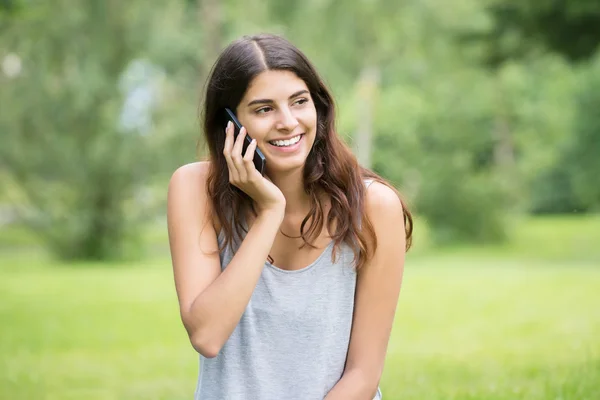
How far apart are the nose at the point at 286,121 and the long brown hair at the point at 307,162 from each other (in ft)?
0.40

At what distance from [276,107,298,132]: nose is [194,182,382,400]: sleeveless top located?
0.40 metres

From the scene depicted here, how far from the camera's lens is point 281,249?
8.21 feet

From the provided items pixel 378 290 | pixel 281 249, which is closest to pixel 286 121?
pixel 281 249

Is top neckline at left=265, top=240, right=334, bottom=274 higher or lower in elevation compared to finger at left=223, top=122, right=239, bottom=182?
lower

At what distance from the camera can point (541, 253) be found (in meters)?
20.7

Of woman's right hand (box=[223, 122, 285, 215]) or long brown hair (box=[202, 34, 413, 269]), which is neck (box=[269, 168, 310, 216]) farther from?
woman's right hand (box=[223, 122, 285, 215])

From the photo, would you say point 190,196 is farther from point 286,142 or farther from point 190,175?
point 286,142

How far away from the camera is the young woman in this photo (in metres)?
2.32

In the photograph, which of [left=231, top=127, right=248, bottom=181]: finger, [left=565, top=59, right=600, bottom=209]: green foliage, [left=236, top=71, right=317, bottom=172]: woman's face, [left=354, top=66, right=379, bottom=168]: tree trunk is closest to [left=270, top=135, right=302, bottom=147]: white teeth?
[left=236, top=71, right=317, bottom=172]: woman's face

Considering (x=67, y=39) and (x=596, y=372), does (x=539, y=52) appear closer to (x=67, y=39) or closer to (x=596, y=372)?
(x=67, y=39)

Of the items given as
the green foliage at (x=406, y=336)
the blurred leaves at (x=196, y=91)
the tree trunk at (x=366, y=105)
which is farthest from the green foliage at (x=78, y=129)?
the tree trunk at (x=366, y=105)

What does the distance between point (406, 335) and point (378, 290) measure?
673cm

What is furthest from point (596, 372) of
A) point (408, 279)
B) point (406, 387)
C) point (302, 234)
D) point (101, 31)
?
point (101, 31)

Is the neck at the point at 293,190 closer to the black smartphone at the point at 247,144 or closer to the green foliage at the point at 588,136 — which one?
the black smartphone at the point at 247,144
